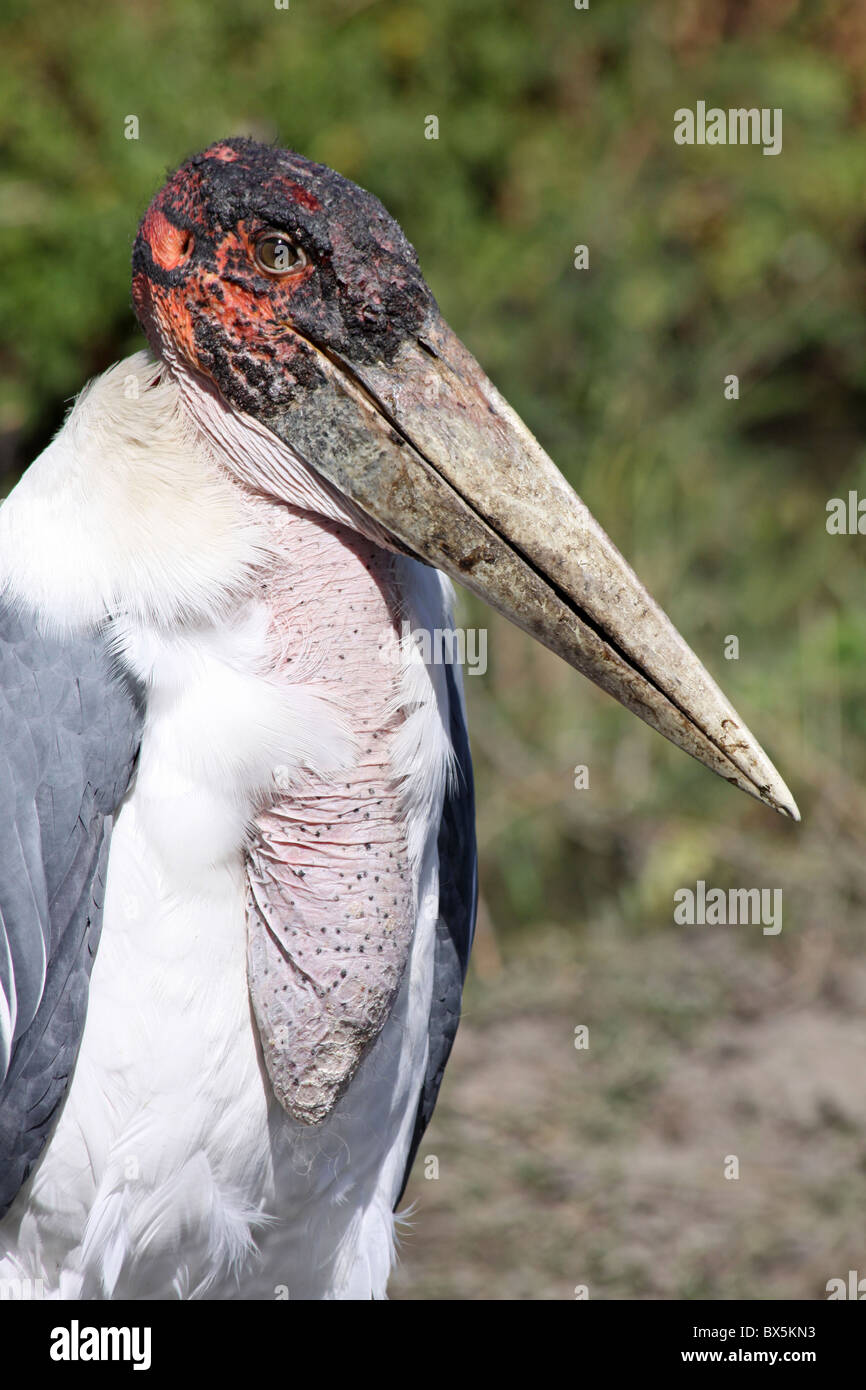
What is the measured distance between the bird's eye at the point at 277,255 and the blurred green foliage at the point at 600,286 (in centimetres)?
260

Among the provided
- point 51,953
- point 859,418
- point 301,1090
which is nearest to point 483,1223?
point 301,1090

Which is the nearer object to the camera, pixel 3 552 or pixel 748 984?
pixel 3 552

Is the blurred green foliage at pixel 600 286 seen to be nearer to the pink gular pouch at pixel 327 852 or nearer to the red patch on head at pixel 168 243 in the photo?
the red patch on head at pixel 168 243

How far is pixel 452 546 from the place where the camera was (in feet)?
7.25

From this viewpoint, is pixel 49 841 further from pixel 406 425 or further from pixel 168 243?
pixel 168 243

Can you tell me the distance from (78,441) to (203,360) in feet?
0.77

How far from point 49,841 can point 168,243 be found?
2.95 ft

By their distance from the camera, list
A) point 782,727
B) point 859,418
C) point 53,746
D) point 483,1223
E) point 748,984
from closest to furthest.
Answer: point 53,746
point 483,1223
point 748,984
point 782,727
point 859,418

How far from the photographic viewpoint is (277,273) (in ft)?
7.17

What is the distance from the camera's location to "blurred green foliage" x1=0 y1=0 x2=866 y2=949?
17.6ft

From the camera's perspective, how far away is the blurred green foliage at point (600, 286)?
17.6 feet

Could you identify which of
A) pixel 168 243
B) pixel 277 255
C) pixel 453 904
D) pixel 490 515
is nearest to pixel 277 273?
pixel 277 255

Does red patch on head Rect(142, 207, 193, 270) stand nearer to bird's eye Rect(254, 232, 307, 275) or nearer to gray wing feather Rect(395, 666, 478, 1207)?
bird's eye Rect(254, 232, 307, 275)

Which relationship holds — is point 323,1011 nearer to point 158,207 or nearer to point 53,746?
point 53,746
